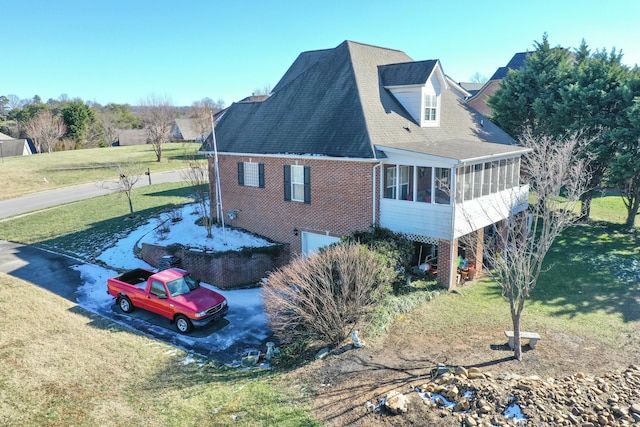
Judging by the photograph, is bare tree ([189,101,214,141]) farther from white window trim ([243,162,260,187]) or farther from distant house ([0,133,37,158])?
distant house ([0,133,37,158])

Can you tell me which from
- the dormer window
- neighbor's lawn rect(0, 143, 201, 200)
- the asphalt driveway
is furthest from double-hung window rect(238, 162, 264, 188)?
neighbor's lawn rect(0, 143, 201, 200)

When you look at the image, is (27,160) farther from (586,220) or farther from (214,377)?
(586,220)

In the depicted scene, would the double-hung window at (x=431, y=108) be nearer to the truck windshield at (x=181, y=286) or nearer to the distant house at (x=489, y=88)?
the truck windshield at (x=181, y=286)

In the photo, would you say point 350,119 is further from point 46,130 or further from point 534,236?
point 46,130

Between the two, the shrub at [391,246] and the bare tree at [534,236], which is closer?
the bare tree at [534,236]

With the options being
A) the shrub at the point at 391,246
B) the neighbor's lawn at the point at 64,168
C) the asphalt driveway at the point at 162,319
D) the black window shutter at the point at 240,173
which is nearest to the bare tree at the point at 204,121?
the black window shutter at the point at 240,173

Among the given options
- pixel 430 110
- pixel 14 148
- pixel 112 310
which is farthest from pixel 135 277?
pixel 14 148

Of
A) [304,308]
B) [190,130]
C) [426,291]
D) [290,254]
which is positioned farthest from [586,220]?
[190,130]
